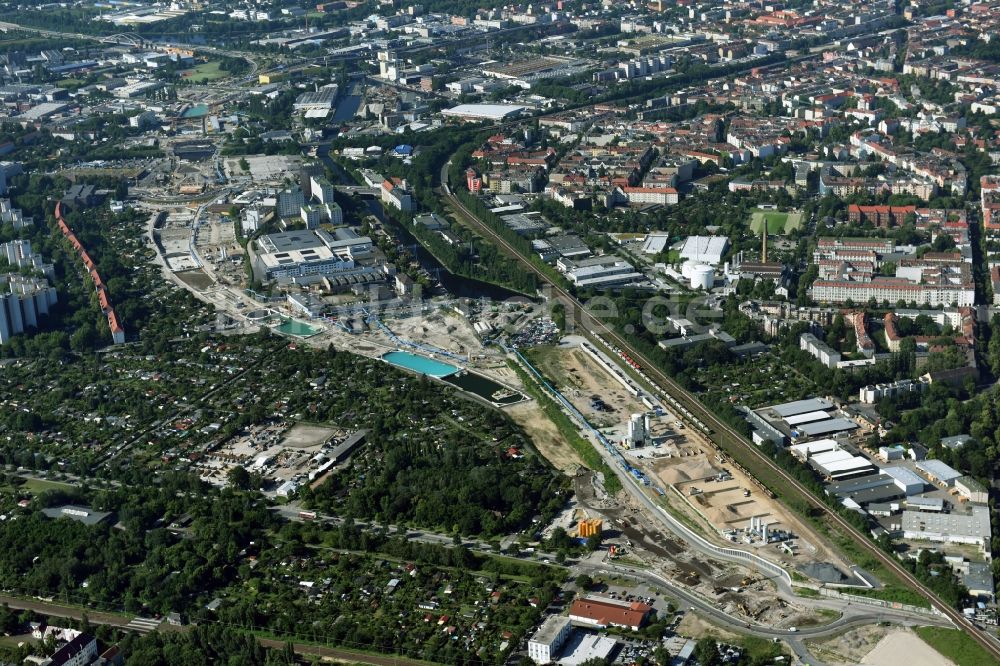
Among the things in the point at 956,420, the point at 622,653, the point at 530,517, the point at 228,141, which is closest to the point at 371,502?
the point at 530,517

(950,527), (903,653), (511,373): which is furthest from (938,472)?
(511,373)

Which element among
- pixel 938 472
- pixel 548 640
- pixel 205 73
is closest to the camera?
pixel 548 640

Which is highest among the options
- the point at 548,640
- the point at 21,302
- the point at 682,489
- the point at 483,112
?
the point at 21,302

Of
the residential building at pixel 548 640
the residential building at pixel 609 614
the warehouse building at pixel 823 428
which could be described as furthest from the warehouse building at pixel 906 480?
the residential building at pixel 548 640

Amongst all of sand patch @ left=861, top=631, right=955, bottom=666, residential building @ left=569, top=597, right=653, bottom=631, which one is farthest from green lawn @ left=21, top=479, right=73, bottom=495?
sand patch @ left=861, top=631, right=955, bottom=666

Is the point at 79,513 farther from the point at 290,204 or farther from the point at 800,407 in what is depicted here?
the point at 290,204

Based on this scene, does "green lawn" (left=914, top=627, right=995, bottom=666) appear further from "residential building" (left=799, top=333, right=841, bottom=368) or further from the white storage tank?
the white storage tank
